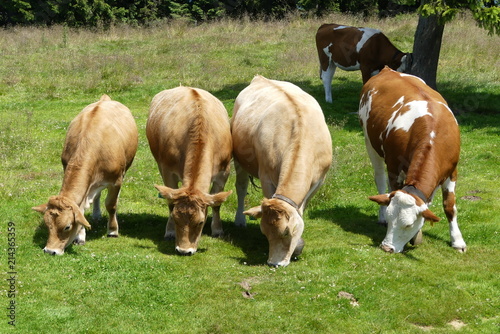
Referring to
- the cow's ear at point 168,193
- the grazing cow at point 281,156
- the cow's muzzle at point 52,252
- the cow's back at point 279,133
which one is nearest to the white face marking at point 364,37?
the grazing cow at point 281,156

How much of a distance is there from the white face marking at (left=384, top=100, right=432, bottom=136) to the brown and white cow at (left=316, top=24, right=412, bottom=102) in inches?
409

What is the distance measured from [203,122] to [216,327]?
3.89 metres

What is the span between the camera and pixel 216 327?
23.5 ft

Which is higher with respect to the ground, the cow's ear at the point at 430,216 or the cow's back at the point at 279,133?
the cow's back at the point at 279,133

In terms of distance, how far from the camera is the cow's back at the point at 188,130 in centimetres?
990

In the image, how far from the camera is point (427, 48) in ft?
65.4

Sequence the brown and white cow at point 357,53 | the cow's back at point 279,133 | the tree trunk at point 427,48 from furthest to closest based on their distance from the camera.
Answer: the brown and white cow at point 357,53
the tree trunk at point 427,48
the cow's back at point 279,133

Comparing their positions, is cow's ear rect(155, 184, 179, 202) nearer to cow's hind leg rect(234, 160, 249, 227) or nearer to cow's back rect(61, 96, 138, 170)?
cow's back rect(61, 96, 138, 170)

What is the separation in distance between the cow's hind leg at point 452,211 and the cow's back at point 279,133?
202cm

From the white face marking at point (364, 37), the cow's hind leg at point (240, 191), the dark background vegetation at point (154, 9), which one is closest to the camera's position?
the cow's hind leg at point (240, 191)

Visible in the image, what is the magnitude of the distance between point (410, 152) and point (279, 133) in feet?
6.95

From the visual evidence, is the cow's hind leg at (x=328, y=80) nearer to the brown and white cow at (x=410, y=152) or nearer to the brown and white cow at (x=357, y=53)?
the brown and white cow at (x=357, y=53)

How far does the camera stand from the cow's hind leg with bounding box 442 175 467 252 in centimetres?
1012

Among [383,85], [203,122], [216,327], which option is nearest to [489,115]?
[383,85]
